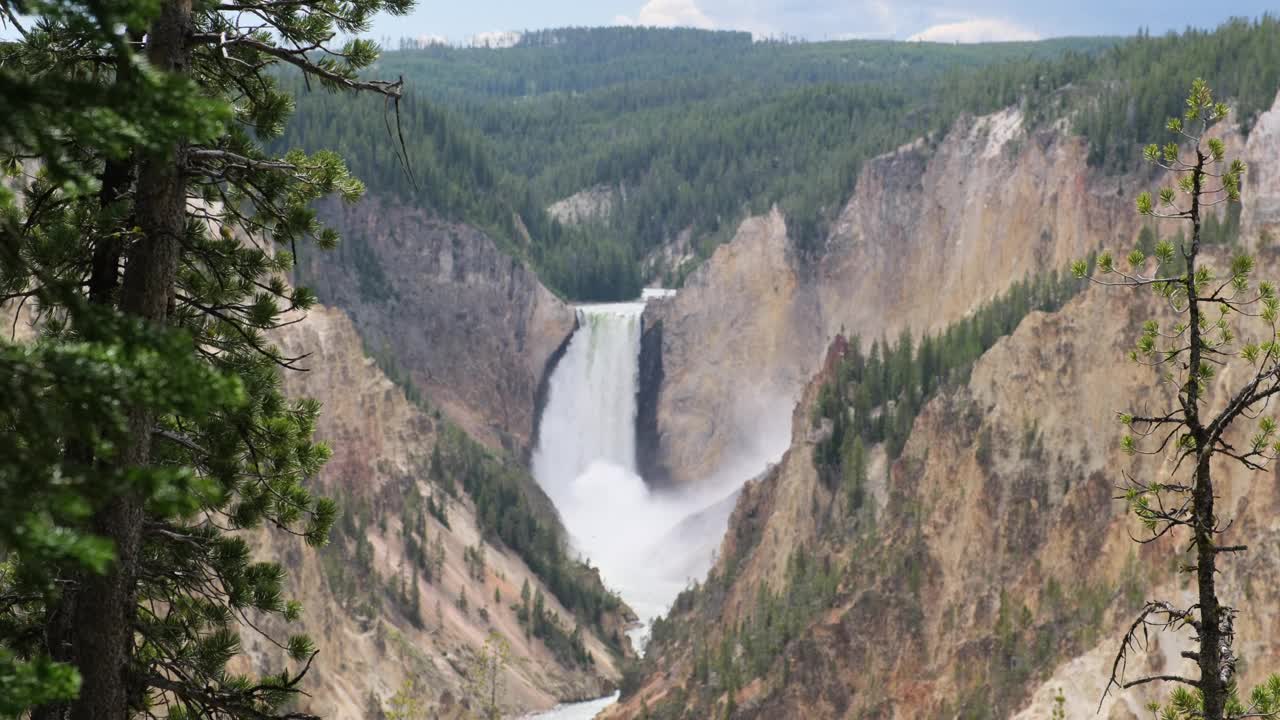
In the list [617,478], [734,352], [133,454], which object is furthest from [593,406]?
[133,454]

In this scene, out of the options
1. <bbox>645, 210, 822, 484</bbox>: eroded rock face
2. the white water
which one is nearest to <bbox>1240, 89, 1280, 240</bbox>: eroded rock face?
the white water

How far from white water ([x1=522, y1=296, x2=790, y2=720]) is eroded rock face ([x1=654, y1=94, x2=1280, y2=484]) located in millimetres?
2598

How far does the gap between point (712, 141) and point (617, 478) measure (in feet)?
181

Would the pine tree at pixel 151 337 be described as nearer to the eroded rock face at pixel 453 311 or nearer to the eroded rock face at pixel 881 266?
the eroded rock face at pixel 881 266

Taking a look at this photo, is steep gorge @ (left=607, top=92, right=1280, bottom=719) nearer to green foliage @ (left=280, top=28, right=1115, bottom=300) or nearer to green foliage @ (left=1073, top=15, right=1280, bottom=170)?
green foliage @ (left=1073, top=15, right=1280, bottom=170)

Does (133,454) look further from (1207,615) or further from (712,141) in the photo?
(712,141)

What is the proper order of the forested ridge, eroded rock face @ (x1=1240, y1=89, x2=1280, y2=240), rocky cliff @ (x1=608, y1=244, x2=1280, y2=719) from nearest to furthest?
rocky cliff @ (x1=608, y1=244, x2=1280, y2=719)
eroded rock face @ (x1=1240, y1=89, x2=1280, y2=240)
the forested ridge

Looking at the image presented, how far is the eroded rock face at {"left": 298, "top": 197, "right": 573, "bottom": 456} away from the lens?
112625 millimetres

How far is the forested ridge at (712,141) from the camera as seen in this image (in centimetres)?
8725

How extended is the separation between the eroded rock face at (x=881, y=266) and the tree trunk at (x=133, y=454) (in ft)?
230

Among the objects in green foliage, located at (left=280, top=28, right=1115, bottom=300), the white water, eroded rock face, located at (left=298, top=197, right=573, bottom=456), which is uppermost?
green foliage, located at (left=280, top=28, right=1115, bottom=300)

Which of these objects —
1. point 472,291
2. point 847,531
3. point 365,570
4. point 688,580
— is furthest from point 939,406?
point 472,291

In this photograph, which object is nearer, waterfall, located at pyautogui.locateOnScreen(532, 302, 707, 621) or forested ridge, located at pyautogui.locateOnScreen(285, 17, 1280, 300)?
forested ridge, located at pyautogui.locateOnScreen(285, 17, 1280, 300)

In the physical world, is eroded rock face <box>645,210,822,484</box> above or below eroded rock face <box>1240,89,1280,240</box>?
below
